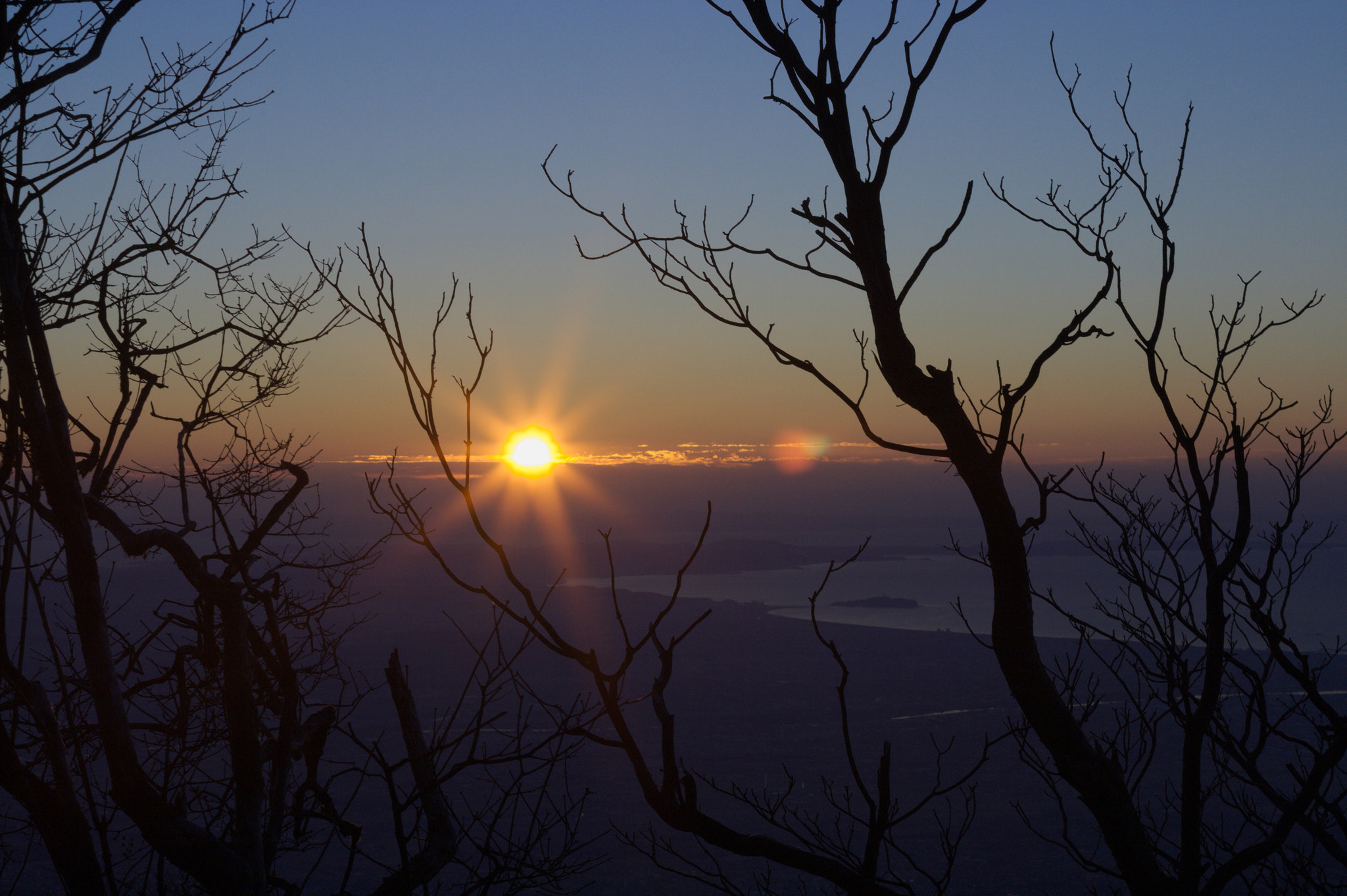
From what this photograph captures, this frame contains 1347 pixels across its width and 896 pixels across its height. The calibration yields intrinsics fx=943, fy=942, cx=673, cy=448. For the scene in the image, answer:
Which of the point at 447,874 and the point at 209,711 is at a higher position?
the point at 209,711

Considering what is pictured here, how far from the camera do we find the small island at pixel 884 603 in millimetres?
97000

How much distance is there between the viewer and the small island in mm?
97000

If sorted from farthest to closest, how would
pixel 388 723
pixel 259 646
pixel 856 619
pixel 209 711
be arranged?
pixel 856 619 < pixel 388 723 < pixel 209 711 < pixel 259 646

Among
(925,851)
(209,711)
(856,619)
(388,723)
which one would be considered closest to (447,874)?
(388,723)

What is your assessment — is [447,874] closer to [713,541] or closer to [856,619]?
[856,619]

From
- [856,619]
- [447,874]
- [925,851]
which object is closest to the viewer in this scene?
[447,874]

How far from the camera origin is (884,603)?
99562mm

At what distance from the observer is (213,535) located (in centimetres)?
545

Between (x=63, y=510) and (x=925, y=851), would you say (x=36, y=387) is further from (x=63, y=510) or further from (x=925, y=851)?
(x=925, y=851)

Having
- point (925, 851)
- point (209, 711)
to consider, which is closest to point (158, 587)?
point (925, 851)

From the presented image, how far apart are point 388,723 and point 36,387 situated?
180ft

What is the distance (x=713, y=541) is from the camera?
148 meters

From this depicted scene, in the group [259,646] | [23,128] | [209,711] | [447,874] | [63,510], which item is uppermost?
[23,128]

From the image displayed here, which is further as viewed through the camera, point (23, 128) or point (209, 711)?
point (209, 711)
